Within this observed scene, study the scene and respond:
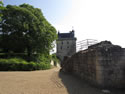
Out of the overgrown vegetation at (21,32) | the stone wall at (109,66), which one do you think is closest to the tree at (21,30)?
the overgrown vegetation at (21,32)

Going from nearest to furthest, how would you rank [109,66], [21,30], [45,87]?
[109,66]
[45,87]
[21,30]

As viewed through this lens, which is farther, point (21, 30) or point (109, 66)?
point (21, 30)

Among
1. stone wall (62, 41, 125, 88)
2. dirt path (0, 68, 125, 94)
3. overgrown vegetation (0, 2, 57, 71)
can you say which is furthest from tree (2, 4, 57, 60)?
stone wall (62, 41, 125, 88)

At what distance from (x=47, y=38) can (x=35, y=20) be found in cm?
420

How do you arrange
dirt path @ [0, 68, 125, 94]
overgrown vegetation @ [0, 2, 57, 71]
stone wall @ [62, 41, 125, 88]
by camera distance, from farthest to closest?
overgrown vegetation @ [0, 2, 57, 71], stone wall @ [62, 41, 125, 88], dirt path @ [0, 68, 125, 94]

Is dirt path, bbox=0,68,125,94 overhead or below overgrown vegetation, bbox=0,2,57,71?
below

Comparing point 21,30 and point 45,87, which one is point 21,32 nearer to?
point 21,30

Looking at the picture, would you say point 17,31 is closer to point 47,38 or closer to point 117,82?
point 47,38

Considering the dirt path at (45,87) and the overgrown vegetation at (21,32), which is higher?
the overgrown vegetation at (21,32)

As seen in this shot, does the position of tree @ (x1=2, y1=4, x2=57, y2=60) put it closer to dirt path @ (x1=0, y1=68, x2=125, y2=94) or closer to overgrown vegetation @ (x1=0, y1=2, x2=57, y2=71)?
overgrown vegetation @ (x1=0, y1=2, x2=57, y2=71)

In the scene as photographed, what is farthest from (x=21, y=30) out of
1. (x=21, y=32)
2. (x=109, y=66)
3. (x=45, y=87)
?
(x=109, y=66)

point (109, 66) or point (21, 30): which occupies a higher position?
point (21, 30)

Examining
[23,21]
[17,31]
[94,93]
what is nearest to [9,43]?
[17,31]

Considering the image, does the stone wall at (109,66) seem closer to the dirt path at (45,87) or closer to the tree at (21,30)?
the dirt path at (45,87)
